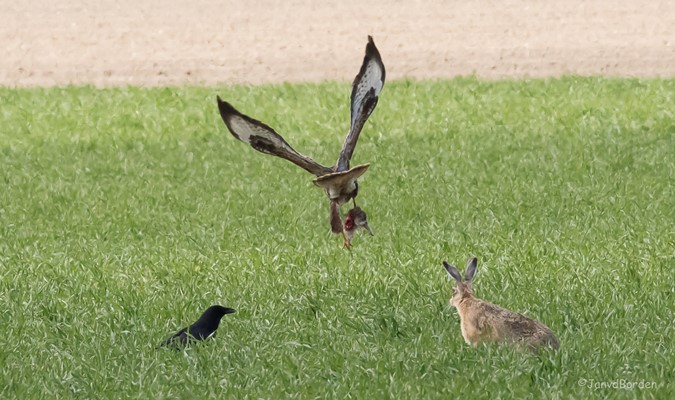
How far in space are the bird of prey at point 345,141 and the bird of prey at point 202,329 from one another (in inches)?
26.3

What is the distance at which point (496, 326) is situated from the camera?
5.76m

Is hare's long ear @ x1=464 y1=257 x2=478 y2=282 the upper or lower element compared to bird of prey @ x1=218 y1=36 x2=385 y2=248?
lower

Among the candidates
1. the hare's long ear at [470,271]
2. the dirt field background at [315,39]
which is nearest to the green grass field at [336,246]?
the hare's long ear at [470,271]

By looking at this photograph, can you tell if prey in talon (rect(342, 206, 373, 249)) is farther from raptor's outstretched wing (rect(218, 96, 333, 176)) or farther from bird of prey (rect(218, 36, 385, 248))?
raptor's outstretched wing (rect(218, 96, 333, 176))

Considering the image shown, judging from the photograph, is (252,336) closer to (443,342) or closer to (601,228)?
(443,342)

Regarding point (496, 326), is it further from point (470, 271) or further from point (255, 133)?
point (255, 133)

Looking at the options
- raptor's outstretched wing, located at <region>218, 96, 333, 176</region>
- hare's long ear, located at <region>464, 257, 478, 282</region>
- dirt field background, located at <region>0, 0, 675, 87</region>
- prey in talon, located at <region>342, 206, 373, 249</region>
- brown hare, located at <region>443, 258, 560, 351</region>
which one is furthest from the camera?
dirt field background, located at <region>0, 0, 675, 87</region>

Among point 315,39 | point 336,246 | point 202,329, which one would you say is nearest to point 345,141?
point 202,329

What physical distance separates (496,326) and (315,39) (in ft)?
53.9

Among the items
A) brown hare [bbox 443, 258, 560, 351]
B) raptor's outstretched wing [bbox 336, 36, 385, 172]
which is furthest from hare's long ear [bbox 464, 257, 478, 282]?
raptor's outstretched wing [bbox 336, 36, 385, 172]

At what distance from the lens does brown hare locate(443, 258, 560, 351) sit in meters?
5.72

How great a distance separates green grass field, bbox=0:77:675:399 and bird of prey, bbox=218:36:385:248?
694mm

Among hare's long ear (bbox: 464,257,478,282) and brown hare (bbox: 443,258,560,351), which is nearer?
brown hare (bbox: 443,258,560,351)

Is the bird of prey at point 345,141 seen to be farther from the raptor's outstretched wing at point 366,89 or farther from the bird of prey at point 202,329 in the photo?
the bird of prey at point 202,329
